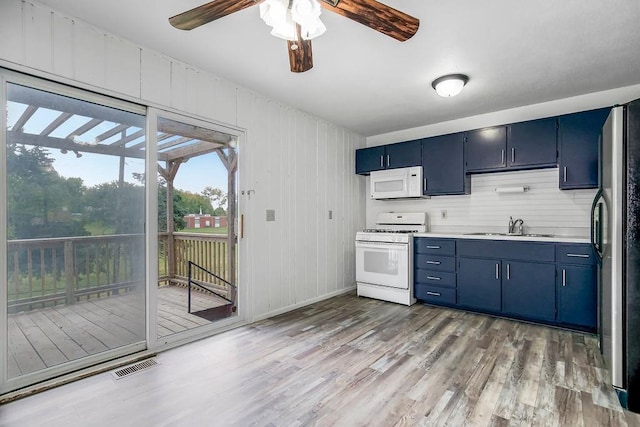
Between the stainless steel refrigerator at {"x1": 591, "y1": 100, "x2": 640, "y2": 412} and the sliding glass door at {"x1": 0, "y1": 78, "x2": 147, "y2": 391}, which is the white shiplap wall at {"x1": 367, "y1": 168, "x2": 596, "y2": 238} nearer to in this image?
the stainless steel refrigerator at {"x1": 591, "y1": 100, "x2": 640, "y2": 412}

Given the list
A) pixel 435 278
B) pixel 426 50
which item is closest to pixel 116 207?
pixel 426 50

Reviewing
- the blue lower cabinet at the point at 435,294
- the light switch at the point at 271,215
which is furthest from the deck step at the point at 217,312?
the blue lower cabinet at the point at 435,294

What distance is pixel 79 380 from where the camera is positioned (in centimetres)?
219

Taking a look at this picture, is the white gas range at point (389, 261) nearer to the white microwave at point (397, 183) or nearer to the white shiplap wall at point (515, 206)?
the white shiplap wall at point (515, 206)

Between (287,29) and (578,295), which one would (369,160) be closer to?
(578,295)

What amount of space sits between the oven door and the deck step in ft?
6.24

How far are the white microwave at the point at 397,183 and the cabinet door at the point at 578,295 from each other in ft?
6.26

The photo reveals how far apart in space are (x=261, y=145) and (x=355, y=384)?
261 centimetres

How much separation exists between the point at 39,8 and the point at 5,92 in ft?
2.00

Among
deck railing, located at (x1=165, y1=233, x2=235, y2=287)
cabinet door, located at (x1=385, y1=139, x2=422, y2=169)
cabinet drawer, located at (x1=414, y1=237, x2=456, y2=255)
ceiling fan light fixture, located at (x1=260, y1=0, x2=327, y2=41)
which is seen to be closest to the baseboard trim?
deck railing, located at (x1=165, y1=233, x2=235, y2=287)

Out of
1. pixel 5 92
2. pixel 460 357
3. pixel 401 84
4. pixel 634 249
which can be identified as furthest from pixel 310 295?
pixel 5 92

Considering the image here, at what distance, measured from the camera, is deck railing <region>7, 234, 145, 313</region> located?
81.7 inches

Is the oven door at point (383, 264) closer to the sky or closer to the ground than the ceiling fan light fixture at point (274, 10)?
closer to the ground

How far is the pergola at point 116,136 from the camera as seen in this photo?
2.13m
